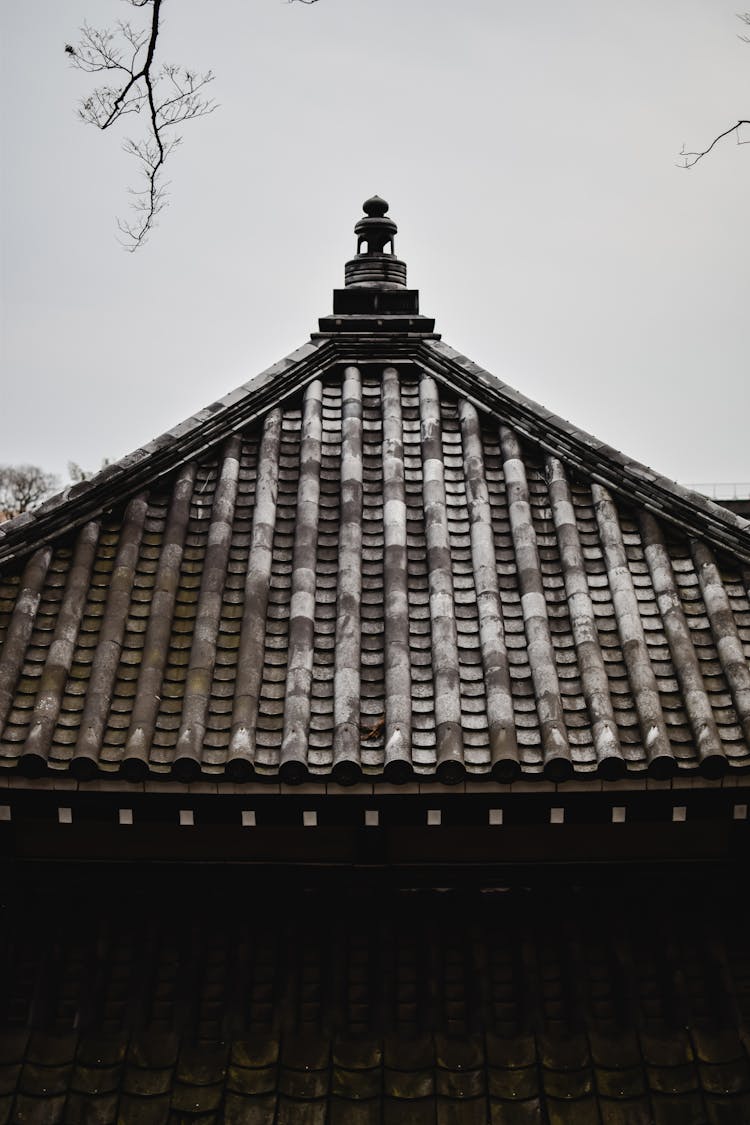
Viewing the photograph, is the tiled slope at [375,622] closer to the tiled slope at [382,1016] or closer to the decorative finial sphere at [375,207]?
the tiled slope at [382,1016]

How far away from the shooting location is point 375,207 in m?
8.27

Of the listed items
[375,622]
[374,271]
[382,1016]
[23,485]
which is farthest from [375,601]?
[23,485]

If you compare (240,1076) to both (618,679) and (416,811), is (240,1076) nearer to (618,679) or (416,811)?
(416,811)

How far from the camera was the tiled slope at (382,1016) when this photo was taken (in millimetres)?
4660

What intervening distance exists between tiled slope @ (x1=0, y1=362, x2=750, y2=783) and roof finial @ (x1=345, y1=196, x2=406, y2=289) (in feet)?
5.49

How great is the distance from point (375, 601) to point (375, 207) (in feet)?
14.1

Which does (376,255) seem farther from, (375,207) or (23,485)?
(23,485)

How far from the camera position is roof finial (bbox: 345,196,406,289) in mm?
7871

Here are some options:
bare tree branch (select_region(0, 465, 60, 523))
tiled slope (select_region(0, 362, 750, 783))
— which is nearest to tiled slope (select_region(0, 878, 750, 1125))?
tiled slope (select_region(0, 362, 750, 783))

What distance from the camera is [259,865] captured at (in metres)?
5.14

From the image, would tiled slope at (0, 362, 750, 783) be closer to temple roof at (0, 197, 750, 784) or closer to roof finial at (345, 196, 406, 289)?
temple roof at (0, 197, 750, 784)

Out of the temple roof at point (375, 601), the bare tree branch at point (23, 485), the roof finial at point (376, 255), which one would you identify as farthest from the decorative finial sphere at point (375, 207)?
the bare tree branch at point (23, 485)

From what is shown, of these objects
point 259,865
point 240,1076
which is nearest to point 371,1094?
point 240,1076

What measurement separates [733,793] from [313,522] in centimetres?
283
